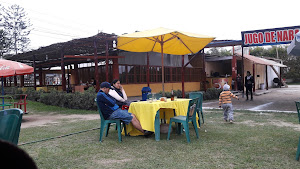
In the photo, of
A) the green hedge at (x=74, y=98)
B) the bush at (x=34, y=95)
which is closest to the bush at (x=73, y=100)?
the green hedge at (x=74, y=98)

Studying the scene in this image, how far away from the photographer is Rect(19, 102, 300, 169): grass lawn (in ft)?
11.2

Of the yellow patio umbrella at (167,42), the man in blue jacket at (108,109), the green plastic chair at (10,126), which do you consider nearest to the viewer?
the green plastic chair at (10,126)

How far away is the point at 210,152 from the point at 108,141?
1.99 m

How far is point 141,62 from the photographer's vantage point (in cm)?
1575

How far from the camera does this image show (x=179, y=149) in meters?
4.11

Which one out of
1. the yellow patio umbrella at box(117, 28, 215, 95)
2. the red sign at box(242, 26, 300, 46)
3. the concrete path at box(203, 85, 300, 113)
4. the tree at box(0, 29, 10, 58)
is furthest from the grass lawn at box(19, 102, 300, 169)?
the tree at box(0, 29, 10, 58)

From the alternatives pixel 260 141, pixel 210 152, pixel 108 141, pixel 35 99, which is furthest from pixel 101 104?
pixel 35 99

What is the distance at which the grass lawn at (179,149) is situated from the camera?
3.42 meters

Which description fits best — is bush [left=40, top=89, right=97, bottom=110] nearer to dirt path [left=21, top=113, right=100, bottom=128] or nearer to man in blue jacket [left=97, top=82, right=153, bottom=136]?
dirt path [left=21, top=113, right=100, bottom=128]

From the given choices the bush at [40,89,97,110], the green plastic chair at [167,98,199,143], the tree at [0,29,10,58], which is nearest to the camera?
the green plastic chair at [167,98,199,143]

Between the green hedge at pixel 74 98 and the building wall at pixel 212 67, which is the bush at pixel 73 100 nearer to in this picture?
the green hedge at pixel 74 98

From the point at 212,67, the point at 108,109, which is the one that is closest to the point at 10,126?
the point at 108,109

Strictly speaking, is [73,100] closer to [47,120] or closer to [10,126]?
[47,120]

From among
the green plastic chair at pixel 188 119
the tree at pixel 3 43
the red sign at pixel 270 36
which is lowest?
the green plastic chair at pixel 188 119
